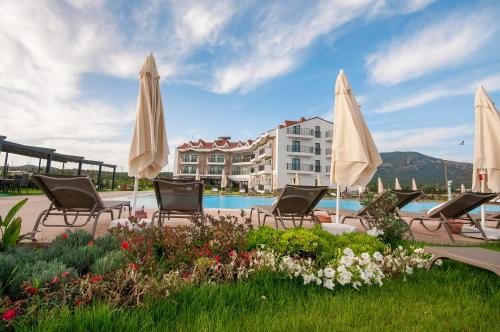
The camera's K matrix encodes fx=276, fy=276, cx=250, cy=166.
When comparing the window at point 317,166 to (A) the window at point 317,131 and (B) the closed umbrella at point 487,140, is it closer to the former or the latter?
(A) the window at point 317,131

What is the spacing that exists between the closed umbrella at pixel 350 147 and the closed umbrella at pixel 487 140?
8.24 ft

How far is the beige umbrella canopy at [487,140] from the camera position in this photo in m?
5.79

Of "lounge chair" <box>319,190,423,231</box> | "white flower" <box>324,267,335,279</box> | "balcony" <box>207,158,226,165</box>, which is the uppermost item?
"balcony" <box>207,158,226,165</box>

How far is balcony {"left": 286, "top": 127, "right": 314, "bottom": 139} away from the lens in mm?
42656

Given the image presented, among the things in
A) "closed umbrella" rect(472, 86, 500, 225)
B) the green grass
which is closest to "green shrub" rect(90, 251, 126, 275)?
the green grass

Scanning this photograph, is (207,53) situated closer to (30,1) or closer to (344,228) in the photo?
(30,1)

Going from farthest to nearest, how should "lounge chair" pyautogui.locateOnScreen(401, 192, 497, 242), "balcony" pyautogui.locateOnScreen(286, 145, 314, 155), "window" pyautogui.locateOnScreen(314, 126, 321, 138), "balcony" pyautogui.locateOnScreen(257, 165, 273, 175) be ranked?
"window" pyautogui.locateOnScreen(314, 126, 321, 138) → "balcony" pyautogui.locateOnScreen(257, 165, 273, 175) → "balcony" pyautogui.locateOnScreen(286, 145, 314, 155) → "lounge chair" pyautogui.locateOnScreen(401, 192, 497, 242)

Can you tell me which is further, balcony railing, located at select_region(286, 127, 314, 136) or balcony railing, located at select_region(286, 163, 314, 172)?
balcony railing, located at select_region(286, 127, 314, 136)

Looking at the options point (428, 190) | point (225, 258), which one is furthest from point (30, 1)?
point (428, 190)

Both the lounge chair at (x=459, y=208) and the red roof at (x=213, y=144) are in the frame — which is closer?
the lounge chair at (x=459, y=208)

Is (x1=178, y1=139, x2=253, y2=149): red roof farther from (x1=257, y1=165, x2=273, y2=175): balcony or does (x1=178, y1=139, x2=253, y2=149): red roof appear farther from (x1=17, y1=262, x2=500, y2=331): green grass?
(x1=17, y1=262, x2=500, y2=331): green grass

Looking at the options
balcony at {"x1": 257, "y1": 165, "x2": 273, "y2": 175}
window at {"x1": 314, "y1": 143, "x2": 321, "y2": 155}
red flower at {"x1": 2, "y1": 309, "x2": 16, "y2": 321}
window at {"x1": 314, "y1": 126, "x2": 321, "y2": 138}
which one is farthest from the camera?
window at {"x1": 314, "y1": 126, "x2": 321, "y2": 138}

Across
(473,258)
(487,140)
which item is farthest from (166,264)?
(487,140)

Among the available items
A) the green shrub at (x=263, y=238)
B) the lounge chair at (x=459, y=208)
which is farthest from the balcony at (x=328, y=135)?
the green shrub at (x=263, y=238)
